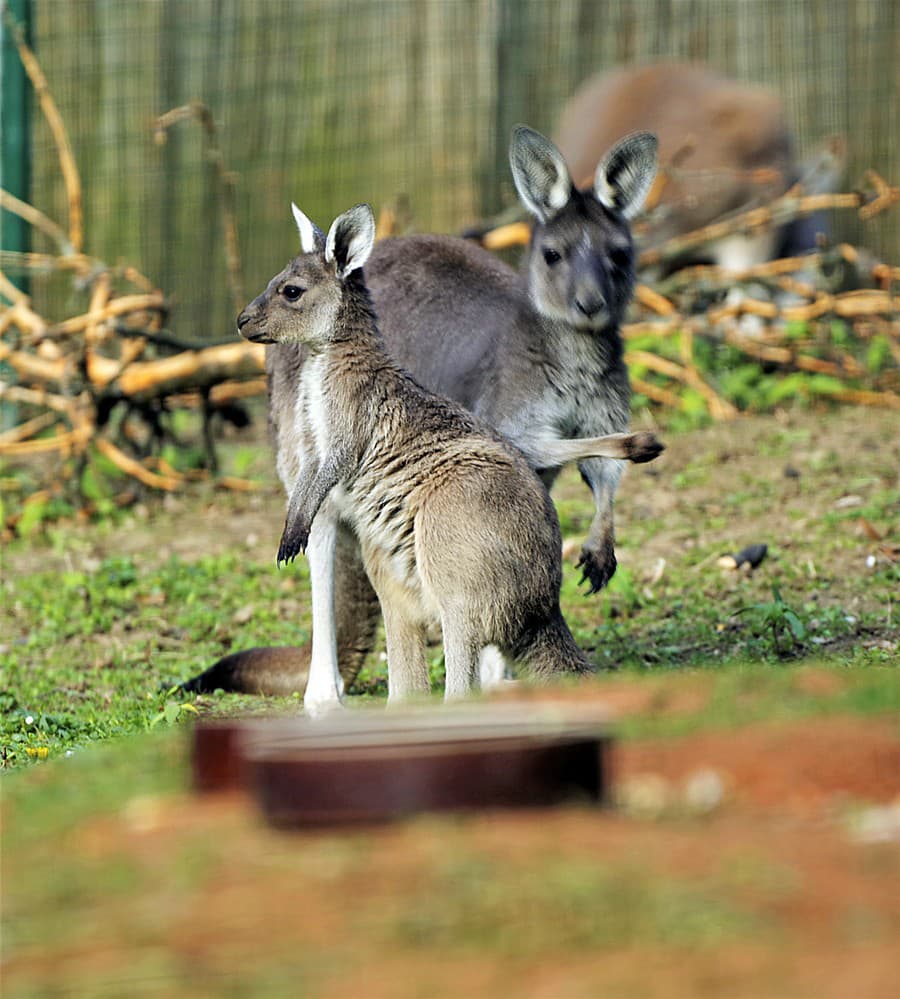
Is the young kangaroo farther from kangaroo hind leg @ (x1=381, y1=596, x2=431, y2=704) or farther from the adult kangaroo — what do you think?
the adult kangaroo

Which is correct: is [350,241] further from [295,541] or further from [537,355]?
[295,541]

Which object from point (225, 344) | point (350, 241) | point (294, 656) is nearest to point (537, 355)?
point (350, 241)

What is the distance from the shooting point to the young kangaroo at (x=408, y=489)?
4.18m

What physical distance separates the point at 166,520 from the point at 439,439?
3.55 metres

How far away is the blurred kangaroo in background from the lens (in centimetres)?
962

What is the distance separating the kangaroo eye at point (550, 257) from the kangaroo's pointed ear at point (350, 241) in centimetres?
57

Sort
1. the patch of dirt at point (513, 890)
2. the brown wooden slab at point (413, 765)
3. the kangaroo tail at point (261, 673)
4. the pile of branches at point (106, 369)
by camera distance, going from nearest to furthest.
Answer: the patch of dirt at point (513, 890), the brown wooden slab at point (413, 765), the kangaroo tail at point (261, 673), the pile of branches at point (106, 369)

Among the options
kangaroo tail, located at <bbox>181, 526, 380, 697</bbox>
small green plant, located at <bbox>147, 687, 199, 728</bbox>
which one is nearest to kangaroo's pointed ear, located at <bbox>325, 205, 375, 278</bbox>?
kangaroo tail, located at <bbox>181, 526, 380, 697</bbox>

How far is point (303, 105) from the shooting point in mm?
9742

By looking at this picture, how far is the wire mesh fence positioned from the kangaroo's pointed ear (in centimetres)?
472

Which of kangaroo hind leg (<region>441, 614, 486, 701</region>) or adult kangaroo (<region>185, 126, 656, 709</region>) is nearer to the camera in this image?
kangaroo hind leg (<region>441, 614, 486, 701</region>)

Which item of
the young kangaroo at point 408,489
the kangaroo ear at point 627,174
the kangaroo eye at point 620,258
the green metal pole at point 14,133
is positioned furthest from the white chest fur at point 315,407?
the green metal pole at point 14,133

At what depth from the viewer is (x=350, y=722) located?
8.17 feet

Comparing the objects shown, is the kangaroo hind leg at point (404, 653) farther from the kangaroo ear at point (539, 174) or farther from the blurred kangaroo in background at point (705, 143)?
the blurred kangaroo in background at point (705, 143)
